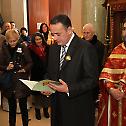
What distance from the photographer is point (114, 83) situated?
2918 mm

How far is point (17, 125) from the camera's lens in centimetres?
484

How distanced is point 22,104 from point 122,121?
5.63ft

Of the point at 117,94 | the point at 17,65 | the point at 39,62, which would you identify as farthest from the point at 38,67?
the point at 117,94

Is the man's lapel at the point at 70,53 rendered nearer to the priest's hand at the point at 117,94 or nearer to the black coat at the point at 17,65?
the priest's hand at the point at 117,94

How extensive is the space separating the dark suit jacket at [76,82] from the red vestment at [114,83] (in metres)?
0.30

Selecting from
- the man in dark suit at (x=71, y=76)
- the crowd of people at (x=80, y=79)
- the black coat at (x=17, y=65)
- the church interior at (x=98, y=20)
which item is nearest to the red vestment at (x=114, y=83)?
the crowd of people at (x=80, y=79)

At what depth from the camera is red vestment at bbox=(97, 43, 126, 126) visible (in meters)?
2.90

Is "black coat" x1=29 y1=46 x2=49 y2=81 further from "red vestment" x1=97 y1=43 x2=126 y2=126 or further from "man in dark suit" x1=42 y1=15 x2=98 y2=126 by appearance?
"man in dark suit" x1=42 y1=15 x2=98 y2=126

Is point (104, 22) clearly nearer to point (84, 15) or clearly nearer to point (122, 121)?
point (84, 15)

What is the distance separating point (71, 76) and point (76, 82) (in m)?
0.07

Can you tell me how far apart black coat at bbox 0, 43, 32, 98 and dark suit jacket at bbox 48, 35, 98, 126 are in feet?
4.39

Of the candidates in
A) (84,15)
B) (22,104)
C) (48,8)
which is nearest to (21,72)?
(22,104)

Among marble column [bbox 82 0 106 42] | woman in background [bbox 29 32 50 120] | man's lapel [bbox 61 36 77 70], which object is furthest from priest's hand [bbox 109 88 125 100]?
marble column [bbox 82 0 106 42]

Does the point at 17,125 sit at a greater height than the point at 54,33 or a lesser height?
lesser
